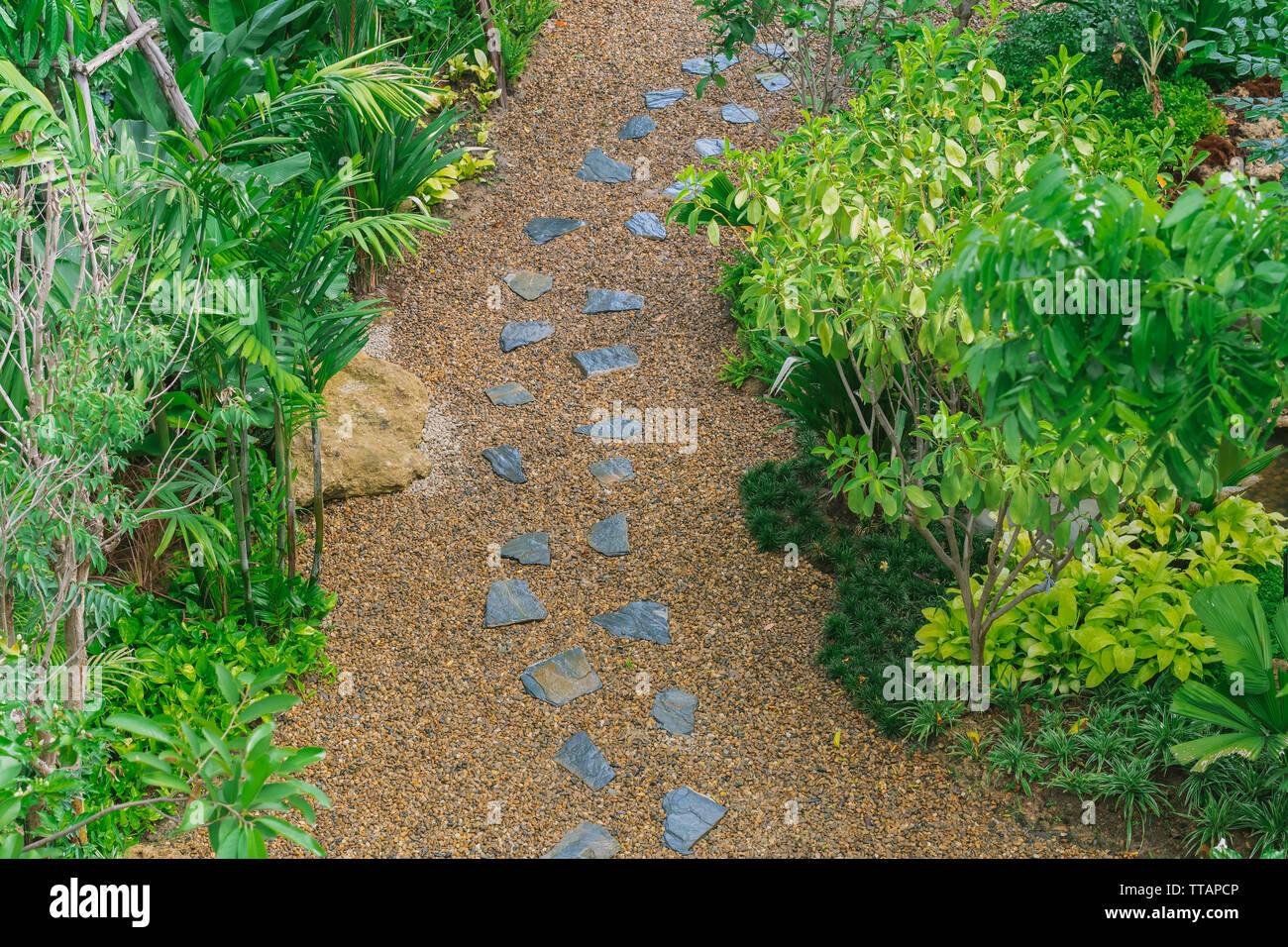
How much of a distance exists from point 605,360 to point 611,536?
1.28 metres

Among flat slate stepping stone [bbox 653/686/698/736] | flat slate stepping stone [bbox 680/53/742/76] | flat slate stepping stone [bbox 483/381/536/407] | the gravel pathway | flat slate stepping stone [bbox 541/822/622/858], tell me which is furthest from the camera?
flat slate stepping stone [bbox 680/53/742/76]

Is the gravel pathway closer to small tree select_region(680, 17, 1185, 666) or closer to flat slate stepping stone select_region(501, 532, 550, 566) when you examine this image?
flat slate stepping stone select_region(501, 532, 550, 566)

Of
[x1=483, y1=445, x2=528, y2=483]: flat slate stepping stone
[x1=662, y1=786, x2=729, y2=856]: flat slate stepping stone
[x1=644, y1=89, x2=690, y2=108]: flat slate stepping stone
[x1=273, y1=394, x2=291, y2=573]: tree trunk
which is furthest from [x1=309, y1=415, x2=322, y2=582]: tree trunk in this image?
[x1=644, y1=89, x2=690, y2=108]: flat slate stepping stone

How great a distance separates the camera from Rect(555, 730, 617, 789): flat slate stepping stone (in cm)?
414

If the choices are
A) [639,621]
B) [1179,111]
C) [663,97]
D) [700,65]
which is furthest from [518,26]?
[639,621]

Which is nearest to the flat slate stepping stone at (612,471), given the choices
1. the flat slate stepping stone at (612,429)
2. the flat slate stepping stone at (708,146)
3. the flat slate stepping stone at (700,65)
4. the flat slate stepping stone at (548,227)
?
the flat slate stepping stone at (612,429)

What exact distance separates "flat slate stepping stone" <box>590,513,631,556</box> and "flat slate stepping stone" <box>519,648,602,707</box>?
2.00 ft

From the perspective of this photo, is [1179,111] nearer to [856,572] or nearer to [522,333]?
[856,572]

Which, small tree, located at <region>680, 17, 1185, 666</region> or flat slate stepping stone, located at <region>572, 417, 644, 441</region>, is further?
flat slate stepping stone, located at <region>572, 417, 644, 441</region>

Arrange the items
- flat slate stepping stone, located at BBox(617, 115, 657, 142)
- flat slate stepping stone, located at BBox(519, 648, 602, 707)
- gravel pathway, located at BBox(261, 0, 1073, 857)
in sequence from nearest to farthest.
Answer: gravel pathway, located at BBox(261, 0, 1073, 857) < flat slate stepping stone, located at BBox(519, 648, 602, 707) < flat slate stepping stone, located at BBox(617, 115, 657, 142)

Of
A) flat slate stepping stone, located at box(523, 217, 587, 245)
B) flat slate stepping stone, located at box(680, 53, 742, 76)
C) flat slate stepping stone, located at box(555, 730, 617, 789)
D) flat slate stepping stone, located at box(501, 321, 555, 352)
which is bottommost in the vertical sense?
flat slate stepping stone, located at box(555, 730, 617, 789)

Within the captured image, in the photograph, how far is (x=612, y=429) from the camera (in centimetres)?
566

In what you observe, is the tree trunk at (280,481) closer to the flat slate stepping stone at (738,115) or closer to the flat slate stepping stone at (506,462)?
the flat slate stepping stone at (506,462)
